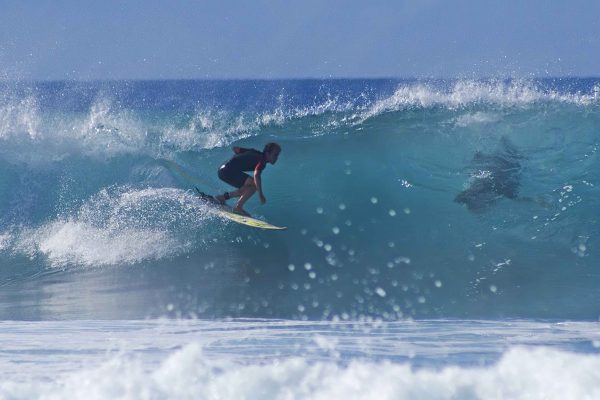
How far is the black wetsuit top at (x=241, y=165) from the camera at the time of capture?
29.5ft

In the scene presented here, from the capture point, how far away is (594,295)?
28.1 feet

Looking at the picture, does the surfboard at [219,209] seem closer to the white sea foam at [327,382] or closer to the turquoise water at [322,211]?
the turquoise water at [322,211]

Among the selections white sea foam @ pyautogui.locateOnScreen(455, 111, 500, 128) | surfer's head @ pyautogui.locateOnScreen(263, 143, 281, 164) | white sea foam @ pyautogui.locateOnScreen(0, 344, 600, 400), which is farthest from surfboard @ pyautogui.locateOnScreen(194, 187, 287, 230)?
white sea foam @ pyautogui.locateOnScreen(455, 111, 500, 128)

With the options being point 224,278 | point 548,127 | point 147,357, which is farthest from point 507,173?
point 147,357

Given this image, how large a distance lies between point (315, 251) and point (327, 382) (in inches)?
152

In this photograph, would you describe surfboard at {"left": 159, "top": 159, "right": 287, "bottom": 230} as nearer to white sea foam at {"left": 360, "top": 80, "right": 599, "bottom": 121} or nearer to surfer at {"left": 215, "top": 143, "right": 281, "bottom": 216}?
surfer at {"left": 215, "top": 143, "right": 281, "bottom": 216}

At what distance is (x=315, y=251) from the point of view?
32.1 feet

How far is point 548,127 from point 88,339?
8.20 m

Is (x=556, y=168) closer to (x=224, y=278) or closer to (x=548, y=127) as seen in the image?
(x=548, y=127)

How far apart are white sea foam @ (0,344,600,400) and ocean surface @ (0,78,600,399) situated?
2 cm

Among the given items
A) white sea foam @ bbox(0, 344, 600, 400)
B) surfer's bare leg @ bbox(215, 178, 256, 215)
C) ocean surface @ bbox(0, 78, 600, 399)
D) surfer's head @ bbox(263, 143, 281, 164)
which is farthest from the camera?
surfer's bare leg @ bbox(215, 178, 256, 215)

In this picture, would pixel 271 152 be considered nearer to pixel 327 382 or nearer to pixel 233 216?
pixel 233 216

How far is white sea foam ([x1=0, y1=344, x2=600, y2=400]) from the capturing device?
227 inches

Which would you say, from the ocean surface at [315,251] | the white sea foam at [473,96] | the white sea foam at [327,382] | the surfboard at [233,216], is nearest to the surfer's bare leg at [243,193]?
the surfboard at [233,216]
